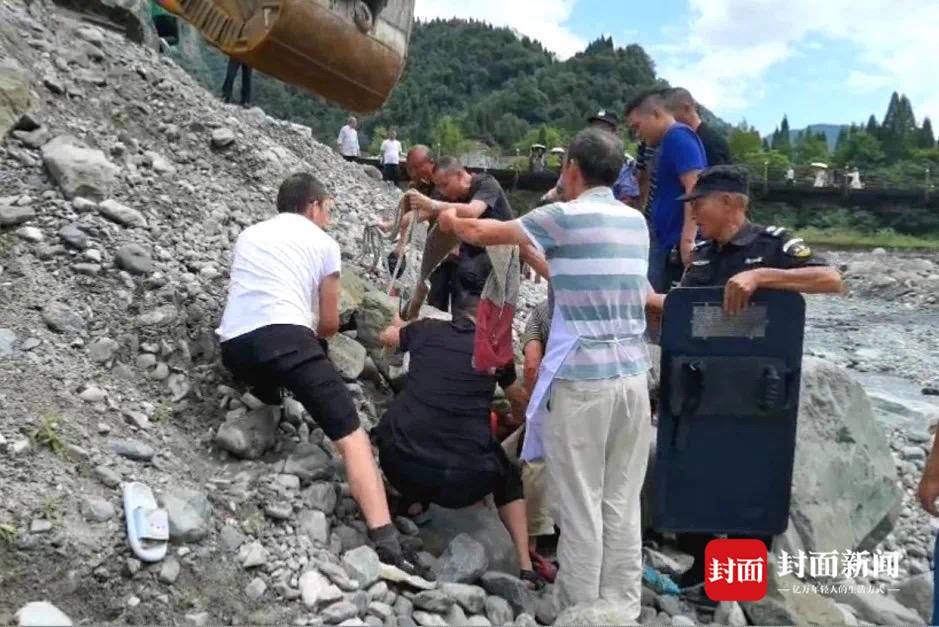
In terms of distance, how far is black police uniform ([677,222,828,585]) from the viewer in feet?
12.4

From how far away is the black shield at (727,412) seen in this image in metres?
3.72

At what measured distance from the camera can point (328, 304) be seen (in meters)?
4.35

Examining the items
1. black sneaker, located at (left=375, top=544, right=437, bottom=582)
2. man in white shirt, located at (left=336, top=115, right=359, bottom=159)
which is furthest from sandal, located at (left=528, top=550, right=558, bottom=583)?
man in white shirt, located at (left=336, top=115, right=359, bottom=159)

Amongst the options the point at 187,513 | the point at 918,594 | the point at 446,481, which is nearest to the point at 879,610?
the point at 918,594

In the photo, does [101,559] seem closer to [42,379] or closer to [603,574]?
[42,379]

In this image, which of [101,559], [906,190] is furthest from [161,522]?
[906,190]

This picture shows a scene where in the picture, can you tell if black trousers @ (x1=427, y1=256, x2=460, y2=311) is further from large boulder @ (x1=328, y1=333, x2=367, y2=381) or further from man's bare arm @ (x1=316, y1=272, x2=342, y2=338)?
man's bare arm @ (x1=316, y1=272, x2=342, y2=338)

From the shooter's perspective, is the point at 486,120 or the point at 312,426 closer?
the point at 312,426

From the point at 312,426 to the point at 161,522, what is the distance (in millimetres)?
1215

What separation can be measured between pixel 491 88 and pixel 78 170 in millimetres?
109955

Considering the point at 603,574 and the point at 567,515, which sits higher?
the point at 567,515

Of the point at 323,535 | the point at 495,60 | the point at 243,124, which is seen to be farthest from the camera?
the point at 495,60

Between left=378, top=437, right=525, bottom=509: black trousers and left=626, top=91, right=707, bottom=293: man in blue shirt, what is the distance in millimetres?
1487

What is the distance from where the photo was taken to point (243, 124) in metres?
8.71
